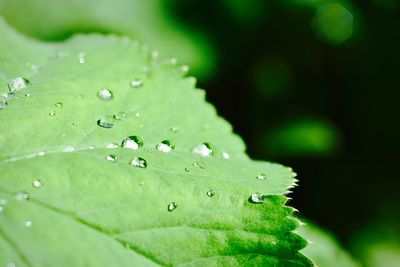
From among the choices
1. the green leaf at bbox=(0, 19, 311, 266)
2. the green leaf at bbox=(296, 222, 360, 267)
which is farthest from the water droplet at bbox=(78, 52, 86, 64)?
the green leaf at bbox=(296, 222, 360, 267)

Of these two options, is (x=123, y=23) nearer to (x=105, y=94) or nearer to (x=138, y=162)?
(x=105, y=94)

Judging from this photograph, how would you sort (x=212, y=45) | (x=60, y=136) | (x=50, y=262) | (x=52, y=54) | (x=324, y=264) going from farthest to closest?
(x=212, y=45), (x=324, y=264), (x=52, y=54), (x=60, y=136), (x=50, y=262)

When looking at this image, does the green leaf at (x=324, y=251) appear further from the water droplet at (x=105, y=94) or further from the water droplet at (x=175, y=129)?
the water droplet at (x=105, y=94)

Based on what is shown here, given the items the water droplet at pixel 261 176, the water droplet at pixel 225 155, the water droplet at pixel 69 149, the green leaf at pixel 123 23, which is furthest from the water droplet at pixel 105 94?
the green leaf at pixel 123 23

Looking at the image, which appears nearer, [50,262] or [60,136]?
[50,262]

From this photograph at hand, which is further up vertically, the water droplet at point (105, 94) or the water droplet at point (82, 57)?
the water droplet at point (82, 57)

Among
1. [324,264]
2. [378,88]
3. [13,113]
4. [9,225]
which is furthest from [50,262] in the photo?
[378,88]

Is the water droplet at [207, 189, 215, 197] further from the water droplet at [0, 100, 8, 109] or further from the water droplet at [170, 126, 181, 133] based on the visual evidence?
the water droplet at [0, 100, 8, 109]

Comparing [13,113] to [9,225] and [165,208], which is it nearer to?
[9,225]
